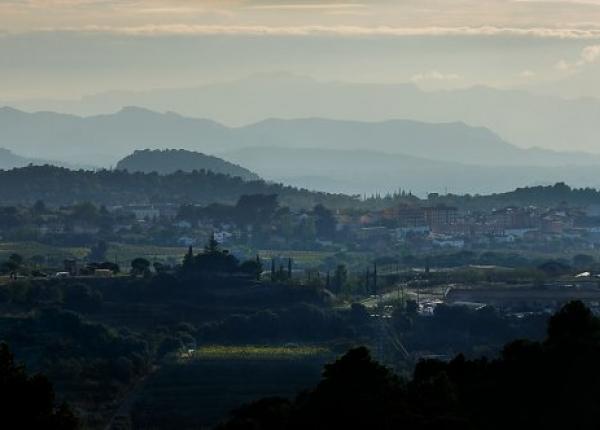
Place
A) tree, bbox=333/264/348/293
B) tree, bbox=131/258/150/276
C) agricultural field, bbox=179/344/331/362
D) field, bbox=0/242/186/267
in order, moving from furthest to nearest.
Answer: field, bbox=0/242/186/267 → tree, bbox=131/258/150/276 → tree, bbox=333/264/348/293 → agricultural field, bbox=179/344/331/362

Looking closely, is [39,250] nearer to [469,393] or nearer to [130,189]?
[130,189]

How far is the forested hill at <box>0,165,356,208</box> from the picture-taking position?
146 meters

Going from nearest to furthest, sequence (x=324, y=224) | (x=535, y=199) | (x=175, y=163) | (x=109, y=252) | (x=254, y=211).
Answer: (x=109, y=252)
(x=324, y=224)
(x=254, y=211)
(x=535, y=199)
(x=175, y=163)

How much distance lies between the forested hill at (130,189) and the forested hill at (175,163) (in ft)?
97.4

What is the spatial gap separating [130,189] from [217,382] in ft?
315

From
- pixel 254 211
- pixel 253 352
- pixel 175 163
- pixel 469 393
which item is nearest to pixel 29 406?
pixel 469 393

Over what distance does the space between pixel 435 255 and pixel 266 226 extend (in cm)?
1984

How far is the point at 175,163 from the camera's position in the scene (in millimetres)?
188500

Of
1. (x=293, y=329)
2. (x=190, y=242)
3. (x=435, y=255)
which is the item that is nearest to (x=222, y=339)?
(x=293, y=329)

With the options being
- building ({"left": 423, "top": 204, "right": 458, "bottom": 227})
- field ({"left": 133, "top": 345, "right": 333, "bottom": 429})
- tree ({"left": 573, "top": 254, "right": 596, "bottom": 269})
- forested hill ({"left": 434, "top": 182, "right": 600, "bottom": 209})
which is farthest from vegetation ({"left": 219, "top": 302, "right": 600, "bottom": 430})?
forested hill ({"left": 434, "top": 182, "right": 600, "bottom": 209})

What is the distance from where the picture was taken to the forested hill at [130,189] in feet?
477

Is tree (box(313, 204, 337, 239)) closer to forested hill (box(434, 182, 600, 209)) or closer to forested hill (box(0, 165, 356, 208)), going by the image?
forested hill (box(434, 182, 600, 209))

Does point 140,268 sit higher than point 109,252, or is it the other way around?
point 109,252

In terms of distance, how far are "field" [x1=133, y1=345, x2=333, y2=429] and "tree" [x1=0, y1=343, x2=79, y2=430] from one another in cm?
1763
